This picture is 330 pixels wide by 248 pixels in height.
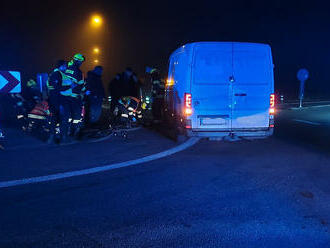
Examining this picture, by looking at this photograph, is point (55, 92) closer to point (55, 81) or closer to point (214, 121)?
point (55, 81)

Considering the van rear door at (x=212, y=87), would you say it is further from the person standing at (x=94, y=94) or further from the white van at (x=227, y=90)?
the person standing at (x=94, y=94)

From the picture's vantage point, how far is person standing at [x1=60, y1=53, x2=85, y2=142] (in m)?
8.70

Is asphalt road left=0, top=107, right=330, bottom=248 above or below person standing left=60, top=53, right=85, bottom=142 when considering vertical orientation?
below

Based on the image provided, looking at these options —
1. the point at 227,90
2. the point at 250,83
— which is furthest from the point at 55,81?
the point at 250,83

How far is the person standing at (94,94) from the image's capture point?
10570mm

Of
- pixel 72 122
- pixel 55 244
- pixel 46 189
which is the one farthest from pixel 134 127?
pixel 55 244

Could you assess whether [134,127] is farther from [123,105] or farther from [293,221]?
[293,221]

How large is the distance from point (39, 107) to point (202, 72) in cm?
455

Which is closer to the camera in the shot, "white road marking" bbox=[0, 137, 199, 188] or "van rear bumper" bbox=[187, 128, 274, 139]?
"white road marking" bbox=[0, 137, 199, 188]

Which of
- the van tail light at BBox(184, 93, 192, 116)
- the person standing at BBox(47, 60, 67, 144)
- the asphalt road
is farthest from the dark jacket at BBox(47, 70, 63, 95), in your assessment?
the van tail light at BBox(184, 93, 192, 116)

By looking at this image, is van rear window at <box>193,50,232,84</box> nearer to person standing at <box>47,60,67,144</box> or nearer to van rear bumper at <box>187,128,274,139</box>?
van rear bumper at <box>187,128,274,139</box>

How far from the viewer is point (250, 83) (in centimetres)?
835

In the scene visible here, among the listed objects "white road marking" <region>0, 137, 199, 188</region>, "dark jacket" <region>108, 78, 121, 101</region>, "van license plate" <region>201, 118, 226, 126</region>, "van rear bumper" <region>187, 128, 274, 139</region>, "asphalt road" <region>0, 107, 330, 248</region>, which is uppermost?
"dark jacket" <region>108, 78, 121, 101</region>


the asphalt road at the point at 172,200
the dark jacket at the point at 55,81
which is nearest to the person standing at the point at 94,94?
the dark jacket at the point at 55,81
